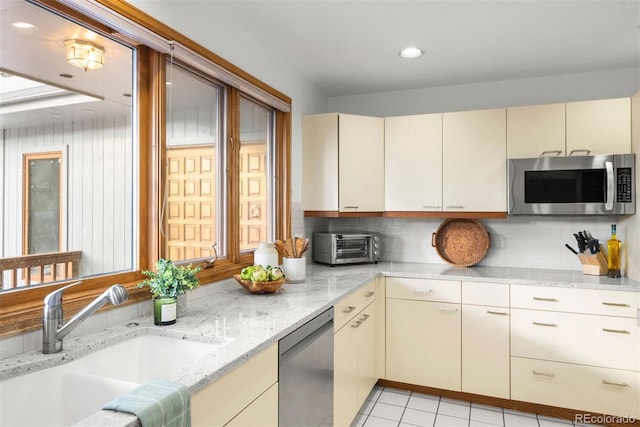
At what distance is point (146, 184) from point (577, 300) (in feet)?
8.55

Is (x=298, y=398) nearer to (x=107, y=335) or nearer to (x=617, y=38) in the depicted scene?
(x=107, y=335)

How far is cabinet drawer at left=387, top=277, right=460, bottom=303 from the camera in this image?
9.30ft

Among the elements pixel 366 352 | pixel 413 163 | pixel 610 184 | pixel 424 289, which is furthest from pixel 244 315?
pixel 610 184

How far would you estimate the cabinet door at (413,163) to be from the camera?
319 centimetres

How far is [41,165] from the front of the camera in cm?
147

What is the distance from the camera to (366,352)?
270 cm

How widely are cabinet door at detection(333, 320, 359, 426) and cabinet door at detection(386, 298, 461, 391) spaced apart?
588mm

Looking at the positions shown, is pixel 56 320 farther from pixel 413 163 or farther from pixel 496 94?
pixel 496 94

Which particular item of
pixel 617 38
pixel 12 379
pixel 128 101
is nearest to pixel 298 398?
pixel 12 379

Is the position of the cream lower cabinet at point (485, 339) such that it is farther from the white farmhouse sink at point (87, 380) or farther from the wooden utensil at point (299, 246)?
the white farmhouse sink at point (87, 380)

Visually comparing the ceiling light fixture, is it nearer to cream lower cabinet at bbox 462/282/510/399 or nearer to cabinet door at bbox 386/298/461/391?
cabinet door at bbox 386/298/461/391

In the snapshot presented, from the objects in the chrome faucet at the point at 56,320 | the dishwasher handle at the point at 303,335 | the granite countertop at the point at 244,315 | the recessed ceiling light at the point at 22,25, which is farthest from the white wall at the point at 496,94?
the chrome faucet at the point at 56,320

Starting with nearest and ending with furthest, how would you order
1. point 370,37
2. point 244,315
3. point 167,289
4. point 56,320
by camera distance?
point 56,320 → point 167,289 → point 244,315 → point 370,37

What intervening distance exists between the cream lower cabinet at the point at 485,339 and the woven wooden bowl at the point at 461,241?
535 millimetres
